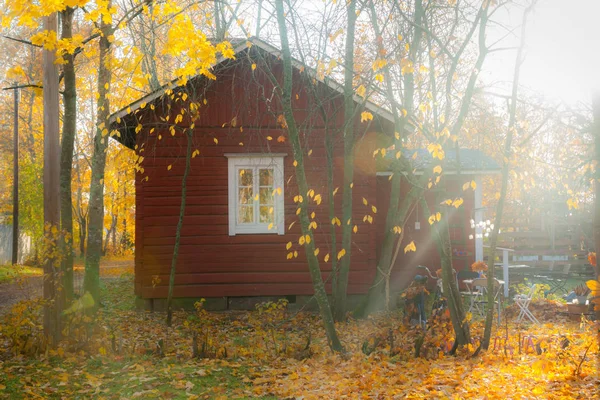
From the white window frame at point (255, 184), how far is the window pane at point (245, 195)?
109 mm

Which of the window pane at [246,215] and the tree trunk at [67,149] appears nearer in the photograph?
the tree trunk at [67,149]

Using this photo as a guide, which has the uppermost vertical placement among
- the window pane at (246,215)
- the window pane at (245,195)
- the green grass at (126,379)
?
the window pane at (245,195)

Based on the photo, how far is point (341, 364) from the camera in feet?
27.3

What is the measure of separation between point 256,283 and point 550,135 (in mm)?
28811

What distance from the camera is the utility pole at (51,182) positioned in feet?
29.4

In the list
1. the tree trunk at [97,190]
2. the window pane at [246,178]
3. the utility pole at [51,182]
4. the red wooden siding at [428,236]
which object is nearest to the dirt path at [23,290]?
the tree trunk at [97,190]

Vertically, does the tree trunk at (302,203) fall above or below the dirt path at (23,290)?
above

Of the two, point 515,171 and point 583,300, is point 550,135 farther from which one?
point 515,171

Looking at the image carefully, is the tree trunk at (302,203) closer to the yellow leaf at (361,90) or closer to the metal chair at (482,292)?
the yellow leaf at (361,90)

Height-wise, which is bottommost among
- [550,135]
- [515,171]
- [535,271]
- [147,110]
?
[535,271]

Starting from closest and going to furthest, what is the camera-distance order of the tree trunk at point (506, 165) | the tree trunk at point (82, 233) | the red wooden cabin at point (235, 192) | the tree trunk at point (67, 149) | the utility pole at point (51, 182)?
the tree trunk at point (506, 165) → the utility pole at point (51, 182) → the tree trunk at point (67, 149) → the red wooden cabin at point (235, 192) → the tree trunk at point (82, 233)

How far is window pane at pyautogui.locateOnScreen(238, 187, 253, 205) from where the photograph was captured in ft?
46.3

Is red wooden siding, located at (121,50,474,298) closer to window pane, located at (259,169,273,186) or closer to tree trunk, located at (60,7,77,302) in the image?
window pane, located at (259,169,273,186)

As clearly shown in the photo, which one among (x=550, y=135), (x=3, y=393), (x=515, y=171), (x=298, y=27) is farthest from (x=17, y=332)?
(x=550, y=135)
